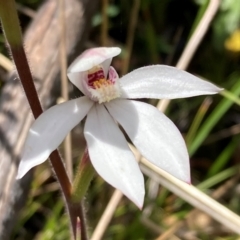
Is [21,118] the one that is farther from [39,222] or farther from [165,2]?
[165,2]

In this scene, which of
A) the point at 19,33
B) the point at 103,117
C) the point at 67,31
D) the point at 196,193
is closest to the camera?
the point at 19,33

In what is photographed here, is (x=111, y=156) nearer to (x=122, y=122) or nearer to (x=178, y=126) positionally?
(x=122, y=122)

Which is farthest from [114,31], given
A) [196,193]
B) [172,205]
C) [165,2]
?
[196,193]

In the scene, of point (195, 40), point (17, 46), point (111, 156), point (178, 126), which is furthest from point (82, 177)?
point (178, 126)

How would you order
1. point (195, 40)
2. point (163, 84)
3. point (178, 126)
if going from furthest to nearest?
point (178, 126)
point (195, 40)
point (163, 84)

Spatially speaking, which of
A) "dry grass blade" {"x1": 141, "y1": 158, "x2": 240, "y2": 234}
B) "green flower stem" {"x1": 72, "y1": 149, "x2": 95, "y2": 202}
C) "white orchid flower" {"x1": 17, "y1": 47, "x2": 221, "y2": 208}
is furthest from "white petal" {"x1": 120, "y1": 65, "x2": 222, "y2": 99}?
"dry grass blade" {"x1": 141, "y1": 158, "x2": 240, "y2": 234}

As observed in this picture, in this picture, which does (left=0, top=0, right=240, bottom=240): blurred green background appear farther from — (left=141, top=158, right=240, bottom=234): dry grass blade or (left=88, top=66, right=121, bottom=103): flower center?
(left=88, top=66, right=121, bottom=103): flower center
